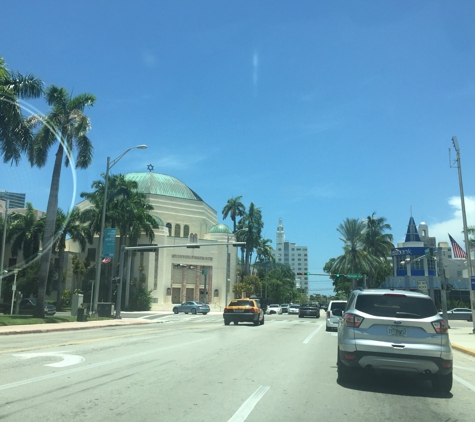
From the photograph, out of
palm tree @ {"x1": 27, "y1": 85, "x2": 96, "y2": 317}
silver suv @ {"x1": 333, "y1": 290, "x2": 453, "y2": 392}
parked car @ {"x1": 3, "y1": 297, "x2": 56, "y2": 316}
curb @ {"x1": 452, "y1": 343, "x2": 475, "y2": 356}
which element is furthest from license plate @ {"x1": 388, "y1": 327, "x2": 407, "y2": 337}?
parked car @ {"x1": 3, "y1": 297, "x2": 56, "y2": 316}

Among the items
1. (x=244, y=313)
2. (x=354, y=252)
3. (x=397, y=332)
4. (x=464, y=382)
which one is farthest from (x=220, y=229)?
(x=397, y=332)

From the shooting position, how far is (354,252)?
64.4 meters

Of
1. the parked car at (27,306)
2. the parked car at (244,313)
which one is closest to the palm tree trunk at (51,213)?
the parked car at (27,306)

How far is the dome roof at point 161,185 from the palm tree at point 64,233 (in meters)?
21.8

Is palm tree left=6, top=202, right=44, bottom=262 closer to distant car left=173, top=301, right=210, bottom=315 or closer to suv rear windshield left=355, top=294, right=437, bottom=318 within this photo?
distant car left=173, top=301, right=210, bottom=315

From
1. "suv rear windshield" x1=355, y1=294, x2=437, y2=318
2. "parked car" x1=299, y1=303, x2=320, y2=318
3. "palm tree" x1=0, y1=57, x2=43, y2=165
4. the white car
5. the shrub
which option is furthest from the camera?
the white car

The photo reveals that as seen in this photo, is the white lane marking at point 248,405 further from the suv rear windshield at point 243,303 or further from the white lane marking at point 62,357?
the suv rear windshield at point 243,303

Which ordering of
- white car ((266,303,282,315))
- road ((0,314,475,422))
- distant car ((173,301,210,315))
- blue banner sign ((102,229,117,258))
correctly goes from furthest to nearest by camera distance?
white car ((266,303,282,315))
distant car ((173,301,210,315))
blue banner sign ((102,229,117,258))
road ((0,314,475,422))

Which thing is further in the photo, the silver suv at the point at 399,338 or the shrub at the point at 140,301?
the shrub at the point at 140,301

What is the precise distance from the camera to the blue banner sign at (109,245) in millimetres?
33844

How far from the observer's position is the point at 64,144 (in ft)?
104

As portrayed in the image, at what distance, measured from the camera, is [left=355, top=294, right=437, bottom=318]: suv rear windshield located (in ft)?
29.0

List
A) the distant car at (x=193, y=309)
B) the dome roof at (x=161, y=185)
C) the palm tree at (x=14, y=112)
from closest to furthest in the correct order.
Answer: the palm tree at (x=14, y=112) → the distant car at (x=193, y=309) → the dome roof at (x=161, y=185)

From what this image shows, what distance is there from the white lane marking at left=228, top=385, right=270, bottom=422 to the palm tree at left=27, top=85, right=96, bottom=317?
25.8m
